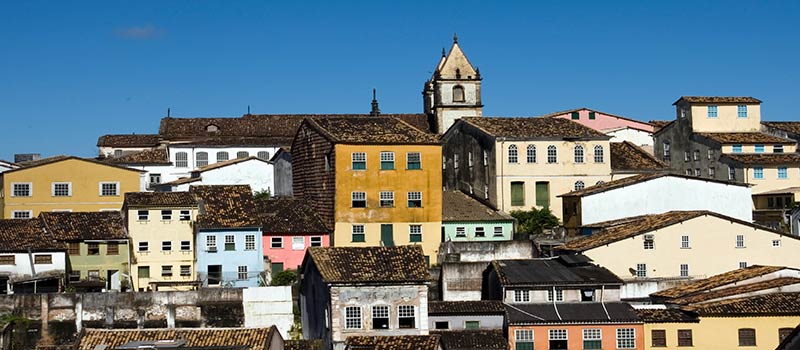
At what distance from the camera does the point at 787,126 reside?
84.4 m

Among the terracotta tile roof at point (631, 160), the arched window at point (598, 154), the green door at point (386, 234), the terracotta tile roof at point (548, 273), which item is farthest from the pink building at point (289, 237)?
the terracotta tile roof at point (631, 160)

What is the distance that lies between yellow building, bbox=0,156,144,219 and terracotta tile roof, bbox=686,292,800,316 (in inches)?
1399

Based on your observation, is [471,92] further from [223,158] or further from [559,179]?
[559,179]

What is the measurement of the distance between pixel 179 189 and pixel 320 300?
28502mm

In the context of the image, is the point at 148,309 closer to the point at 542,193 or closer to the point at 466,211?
the point at 466,211

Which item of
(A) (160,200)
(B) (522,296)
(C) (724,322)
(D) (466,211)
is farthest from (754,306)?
(A) (160,200)

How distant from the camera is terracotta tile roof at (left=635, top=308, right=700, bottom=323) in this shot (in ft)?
174

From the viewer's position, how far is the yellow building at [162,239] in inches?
2530

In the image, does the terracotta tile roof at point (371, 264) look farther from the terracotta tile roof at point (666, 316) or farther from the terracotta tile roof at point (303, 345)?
the terracotta tile roof at point (666, 316)

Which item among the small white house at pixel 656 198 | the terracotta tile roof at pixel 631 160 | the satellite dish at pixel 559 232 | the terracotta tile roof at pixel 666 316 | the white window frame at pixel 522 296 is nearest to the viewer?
the terracotta tile roof at pixel 666 316

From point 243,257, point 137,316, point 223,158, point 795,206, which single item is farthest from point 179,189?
point 795,206

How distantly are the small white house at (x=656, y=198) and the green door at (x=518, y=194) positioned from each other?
4.84 meters

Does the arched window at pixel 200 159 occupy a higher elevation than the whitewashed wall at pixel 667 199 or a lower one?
higher

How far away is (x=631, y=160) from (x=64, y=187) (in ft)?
116
